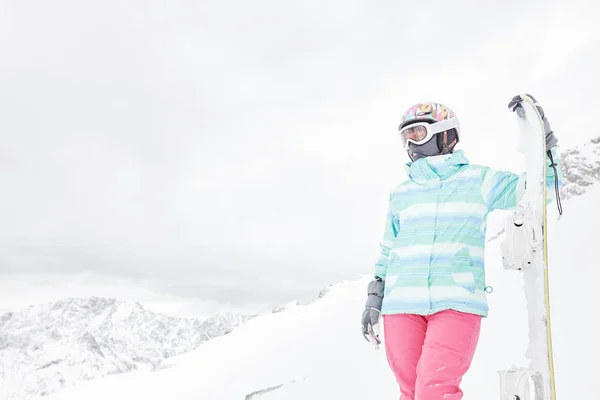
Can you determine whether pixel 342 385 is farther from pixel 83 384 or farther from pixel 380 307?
pixel 83 384

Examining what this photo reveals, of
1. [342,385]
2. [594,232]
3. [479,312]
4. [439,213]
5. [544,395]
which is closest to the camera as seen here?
[544,395]

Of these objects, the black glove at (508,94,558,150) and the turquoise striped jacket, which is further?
the turquoise striped jacket

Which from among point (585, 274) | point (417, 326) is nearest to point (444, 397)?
point (417, 326)

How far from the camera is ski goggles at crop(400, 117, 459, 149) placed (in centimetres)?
390

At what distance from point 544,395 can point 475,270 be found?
96cm

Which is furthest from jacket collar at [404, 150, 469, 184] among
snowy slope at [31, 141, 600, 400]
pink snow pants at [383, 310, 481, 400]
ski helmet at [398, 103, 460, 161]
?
snowy slope at [31, 141, 600, 400]

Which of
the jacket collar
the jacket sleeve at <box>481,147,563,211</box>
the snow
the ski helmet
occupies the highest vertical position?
the ski helmet

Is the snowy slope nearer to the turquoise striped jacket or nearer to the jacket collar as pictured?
the turquoise striped jacket

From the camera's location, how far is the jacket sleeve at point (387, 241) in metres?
Answer: 4.06

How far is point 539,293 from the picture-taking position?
288 centimetres

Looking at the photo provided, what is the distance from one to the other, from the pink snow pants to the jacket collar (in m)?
1.05

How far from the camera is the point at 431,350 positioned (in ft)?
10.6

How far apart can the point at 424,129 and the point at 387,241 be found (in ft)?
3.14

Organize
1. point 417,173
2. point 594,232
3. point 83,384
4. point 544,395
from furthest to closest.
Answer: point 83,384 < point 594,232 < point 417,173 < point 544,395
